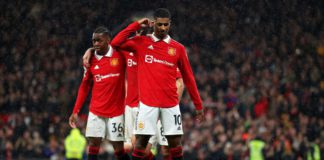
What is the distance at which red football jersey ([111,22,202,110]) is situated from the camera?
27.0 ft

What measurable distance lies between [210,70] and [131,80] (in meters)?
11.6

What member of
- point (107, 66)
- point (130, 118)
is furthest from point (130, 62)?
point (130, 118)

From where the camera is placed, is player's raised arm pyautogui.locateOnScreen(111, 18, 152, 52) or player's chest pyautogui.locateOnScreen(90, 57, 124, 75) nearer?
player's raised arm pyautogui.locateOnScreen(111, 18, 152, 52)

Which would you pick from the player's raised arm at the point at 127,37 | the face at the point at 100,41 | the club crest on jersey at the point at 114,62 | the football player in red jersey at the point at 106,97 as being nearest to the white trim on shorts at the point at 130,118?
the football player in red jersey at the point at 106,97

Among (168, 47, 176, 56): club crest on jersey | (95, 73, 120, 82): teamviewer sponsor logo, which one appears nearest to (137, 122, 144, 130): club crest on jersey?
(168, 47, 176, 56): club crest on jersey

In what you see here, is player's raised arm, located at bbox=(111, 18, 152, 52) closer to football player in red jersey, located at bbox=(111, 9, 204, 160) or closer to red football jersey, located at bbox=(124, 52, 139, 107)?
football player in red jersey, located at bbox=(111, 9, 204, 160)

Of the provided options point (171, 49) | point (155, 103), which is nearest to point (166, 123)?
point (155, 103)

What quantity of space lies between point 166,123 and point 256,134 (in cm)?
906

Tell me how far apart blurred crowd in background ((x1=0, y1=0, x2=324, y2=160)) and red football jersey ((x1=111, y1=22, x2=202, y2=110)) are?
8.92 m

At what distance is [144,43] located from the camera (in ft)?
27.4

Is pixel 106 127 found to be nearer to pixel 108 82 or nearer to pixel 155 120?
pixel 108 82

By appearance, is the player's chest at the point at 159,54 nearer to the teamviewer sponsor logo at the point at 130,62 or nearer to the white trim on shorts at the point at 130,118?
the teamviewer sponsor logo at the point at 130,62

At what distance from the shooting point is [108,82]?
901cm

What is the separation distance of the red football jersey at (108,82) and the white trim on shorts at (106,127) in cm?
7
